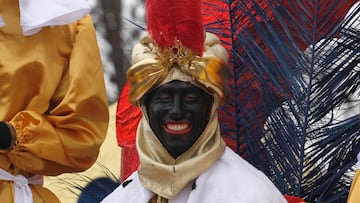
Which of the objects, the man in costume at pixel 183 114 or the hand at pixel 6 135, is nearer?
the man in costume at pixel 183 114

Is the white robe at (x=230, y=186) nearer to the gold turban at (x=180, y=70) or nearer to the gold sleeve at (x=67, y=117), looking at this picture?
the gold turban at (x=180, y=70)

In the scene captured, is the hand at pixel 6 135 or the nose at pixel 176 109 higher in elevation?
the nose at pixel 176 109

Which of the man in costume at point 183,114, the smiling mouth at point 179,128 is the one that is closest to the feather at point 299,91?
the man in costume at point 183,114

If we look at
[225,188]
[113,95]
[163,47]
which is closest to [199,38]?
[163,47]

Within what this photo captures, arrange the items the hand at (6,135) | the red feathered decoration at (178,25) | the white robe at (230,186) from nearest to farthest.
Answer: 1. the white robe at (230,186)
2. the red feathered decoration at (178,25)
3. the hand at (6,135)

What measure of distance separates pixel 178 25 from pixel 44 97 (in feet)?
1.86

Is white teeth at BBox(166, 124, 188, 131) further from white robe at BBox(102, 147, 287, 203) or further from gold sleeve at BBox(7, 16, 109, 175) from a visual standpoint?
gold sleeve at BBox(7, 16, 109, 175)

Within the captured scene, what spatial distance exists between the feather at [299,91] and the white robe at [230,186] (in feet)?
1.27

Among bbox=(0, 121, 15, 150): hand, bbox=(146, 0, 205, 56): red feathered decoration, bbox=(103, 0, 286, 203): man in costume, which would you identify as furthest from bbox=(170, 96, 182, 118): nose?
bbox=(0, 121, 15, 150): hand

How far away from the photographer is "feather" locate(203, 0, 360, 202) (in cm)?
333

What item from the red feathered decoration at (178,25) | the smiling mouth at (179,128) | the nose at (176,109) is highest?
the red feathered decoration at (178,25)

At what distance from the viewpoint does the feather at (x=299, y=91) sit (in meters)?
3.33

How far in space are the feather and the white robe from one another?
1.27 feet

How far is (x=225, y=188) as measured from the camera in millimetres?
2977
